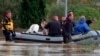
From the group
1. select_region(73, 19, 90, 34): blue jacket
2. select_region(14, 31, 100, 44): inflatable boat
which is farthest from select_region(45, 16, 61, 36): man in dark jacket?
select_region(73, 19, 90, 34): blue jacket

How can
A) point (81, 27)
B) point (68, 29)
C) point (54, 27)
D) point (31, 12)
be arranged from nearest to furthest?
point (68, 29) < point (54, 27) < point (81, 27) < point (31, 12)

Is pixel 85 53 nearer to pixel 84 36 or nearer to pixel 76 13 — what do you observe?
pixel 84 36

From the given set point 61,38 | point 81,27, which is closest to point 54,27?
point 61,38

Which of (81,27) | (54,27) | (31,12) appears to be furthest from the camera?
(31,12)

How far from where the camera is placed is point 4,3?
35.2 meters

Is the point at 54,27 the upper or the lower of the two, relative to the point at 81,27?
upper

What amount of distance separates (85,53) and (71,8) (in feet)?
104

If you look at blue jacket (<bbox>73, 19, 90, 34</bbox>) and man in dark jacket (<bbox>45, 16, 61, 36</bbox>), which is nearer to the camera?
man in dark jacket (<bbox>45, 16, 61, 36</bbox>)

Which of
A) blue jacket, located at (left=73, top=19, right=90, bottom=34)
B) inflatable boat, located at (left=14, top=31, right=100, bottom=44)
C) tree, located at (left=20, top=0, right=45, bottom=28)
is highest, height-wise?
blue jacket, located at (left=73, top=19, right=90, bottom=34)

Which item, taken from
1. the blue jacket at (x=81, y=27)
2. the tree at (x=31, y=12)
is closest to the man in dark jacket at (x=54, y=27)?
the blue jacket at (x=81, y=27)

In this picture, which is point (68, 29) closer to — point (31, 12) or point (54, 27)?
point (54, 27)

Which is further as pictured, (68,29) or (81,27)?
(81,27)

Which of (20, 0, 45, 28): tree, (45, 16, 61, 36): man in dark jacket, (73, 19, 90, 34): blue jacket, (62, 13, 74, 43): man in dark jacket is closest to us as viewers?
(62, 13, 74, 43): man in dark jacket

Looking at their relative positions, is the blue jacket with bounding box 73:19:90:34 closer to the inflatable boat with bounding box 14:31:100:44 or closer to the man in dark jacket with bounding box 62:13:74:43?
the inflatable boat with bounding box 14:31:100:44
